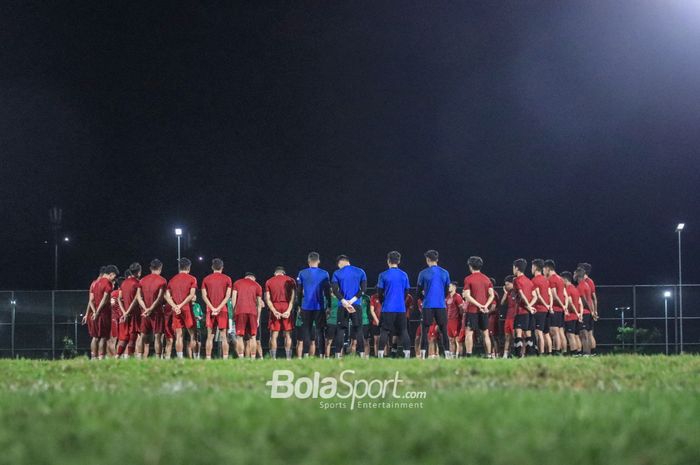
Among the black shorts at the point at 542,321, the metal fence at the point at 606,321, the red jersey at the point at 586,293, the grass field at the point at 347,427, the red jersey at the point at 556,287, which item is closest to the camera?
the grass field at the point at 347,427

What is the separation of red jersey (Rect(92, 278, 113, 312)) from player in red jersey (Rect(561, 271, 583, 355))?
33.8ft

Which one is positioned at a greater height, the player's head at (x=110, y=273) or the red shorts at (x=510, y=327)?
the player's head at (x=110, y=273)

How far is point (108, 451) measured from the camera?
501 centimetres

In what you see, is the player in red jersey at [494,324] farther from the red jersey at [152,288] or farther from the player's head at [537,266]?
the red jersey at [152,288]

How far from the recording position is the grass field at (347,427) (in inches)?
195

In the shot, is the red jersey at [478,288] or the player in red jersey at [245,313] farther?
the red jersey at [478,288]

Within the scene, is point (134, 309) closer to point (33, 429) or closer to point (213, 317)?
point (213, 317)

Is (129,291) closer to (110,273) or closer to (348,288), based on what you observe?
(110,273)

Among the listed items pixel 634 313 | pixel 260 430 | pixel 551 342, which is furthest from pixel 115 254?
pixel 260 430

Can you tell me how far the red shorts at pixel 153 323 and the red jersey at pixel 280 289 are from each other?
2529mm

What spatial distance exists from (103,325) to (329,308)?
5208 mm

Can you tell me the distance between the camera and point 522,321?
20.0 m

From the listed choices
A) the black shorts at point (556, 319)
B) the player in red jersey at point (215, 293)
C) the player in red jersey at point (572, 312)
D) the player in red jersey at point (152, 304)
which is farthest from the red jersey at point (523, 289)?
the player in red jersey at point (152, 304)

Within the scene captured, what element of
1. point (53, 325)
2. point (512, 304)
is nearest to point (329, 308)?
point (512, 304)
